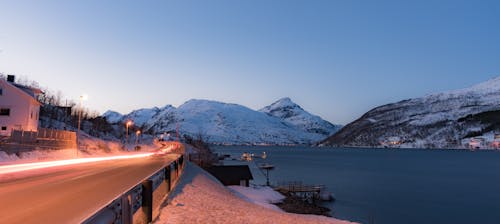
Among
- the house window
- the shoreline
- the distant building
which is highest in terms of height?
the house window

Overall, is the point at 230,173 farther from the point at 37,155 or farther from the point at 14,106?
the point at 14,106

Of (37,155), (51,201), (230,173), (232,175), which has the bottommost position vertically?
(232,175)

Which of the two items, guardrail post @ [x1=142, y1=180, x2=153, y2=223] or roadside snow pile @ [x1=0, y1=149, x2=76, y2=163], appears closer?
guardrail post @ [x1=142, y1=180, x2=153, y2=223]

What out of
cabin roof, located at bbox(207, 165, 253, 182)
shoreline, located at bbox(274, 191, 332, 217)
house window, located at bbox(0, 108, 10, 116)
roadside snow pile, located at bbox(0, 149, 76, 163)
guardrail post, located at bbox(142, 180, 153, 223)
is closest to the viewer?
guardrail post, located at bbox(142, 180, 153, 223)

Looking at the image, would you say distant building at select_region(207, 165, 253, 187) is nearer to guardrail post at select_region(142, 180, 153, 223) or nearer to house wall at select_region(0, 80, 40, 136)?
house wall at select_region(0, 80, 40, 136)

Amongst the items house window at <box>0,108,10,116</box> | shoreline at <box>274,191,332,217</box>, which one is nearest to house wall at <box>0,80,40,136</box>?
house window at <box>0,108,10,116</box>

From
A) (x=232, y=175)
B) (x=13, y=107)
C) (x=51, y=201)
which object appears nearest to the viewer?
(x=51, y=201)

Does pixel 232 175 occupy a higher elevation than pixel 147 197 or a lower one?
lower

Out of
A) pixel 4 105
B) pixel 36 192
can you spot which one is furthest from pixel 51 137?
pixel 36 192

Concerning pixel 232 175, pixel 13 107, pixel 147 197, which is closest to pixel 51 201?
pixel 147 197

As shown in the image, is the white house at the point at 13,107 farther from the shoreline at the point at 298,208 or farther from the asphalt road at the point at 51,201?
the asphalt road at the point at 51,201

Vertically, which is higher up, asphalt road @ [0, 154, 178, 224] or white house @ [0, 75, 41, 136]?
white house @ [0, 75, 41, 136]

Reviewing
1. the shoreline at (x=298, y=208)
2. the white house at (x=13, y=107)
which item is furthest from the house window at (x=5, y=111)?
the shoreline at (x=298, y=208)

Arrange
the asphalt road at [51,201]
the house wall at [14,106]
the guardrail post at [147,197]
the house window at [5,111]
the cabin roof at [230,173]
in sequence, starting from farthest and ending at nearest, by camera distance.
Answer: the house window at [5,111] < the house wall at [14,106] < the cabin roof at [230,173] < the asphalt road at [51,201] < the guardrail post at [147,197]
